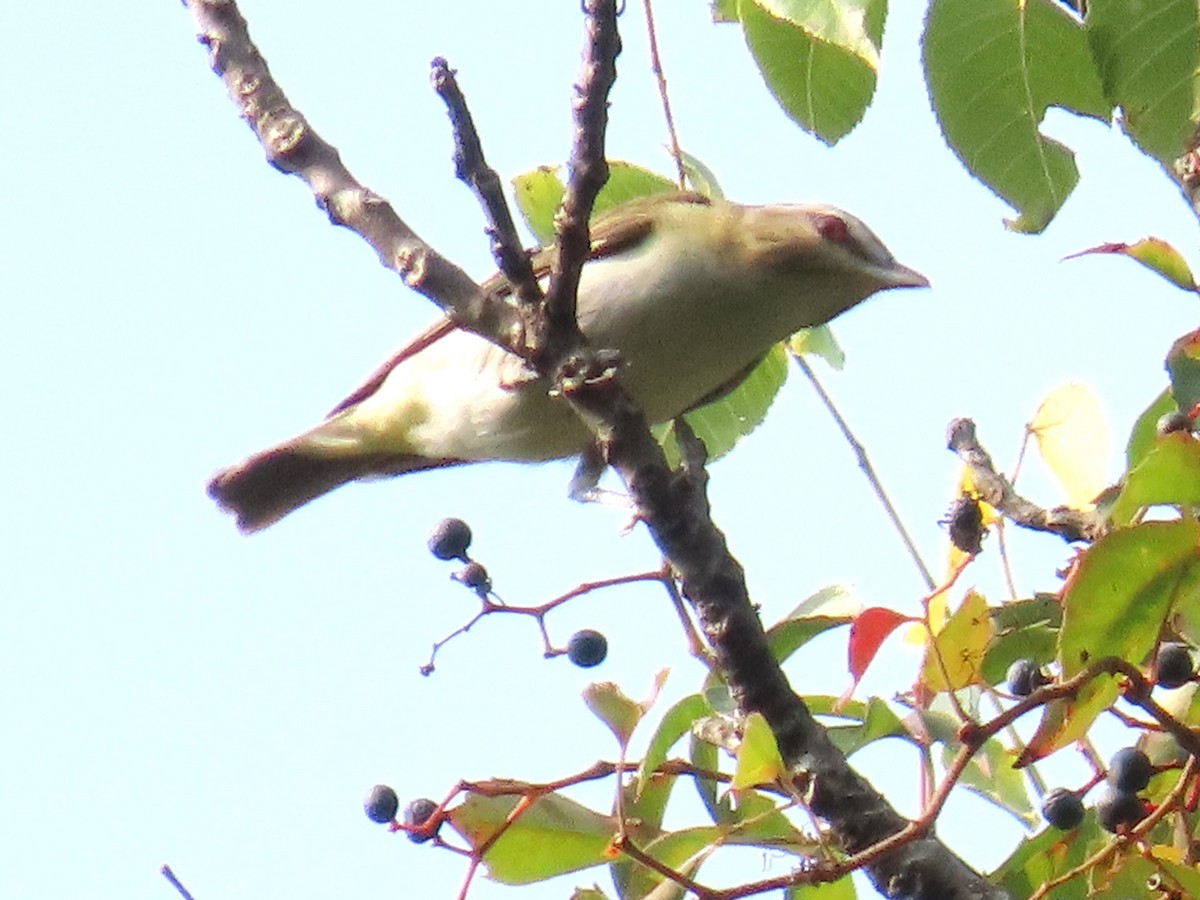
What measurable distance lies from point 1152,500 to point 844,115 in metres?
0.90

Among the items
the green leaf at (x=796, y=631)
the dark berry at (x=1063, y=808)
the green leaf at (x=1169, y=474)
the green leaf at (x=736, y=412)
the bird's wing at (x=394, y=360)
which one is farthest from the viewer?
the bird's wing at (x=394, y=360)

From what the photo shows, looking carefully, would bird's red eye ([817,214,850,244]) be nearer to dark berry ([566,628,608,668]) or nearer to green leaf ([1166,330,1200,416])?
dark berry ([566,628,608,668])

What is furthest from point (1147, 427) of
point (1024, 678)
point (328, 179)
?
point (328, 179)

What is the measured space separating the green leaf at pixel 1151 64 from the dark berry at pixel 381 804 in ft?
4.55

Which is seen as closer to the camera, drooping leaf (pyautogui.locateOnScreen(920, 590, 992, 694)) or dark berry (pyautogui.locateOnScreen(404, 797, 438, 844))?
drooping leaf (pyautogui.locateOnScreen(920, 590, 992, 694))

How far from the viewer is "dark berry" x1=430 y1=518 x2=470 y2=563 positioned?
8.70ft

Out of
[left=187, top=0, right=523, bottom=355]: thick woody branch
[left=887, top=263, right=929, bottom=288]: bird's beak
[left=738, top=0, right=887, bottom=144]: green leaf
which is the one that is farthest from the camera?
[left=887, top=263, right=929, bottom=288]: bird's beak

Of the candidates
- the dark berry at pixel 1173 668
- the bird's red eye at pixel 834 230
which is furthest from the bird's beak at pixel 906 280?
the dark berry at pixel 1173 668

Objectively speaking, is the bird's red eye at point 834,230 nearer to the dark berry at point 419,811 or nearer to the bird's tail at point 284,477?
the bird's tail at point 284,477

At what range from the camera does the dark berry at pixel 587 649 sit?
2.54 m

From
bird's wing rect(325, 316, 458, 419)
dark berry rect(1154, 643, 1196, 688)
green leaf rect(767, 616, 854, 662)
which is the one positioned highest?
bird's wing rect(325, 316, 458, 419)

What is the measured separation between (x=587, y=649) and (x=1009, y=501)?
709 mm

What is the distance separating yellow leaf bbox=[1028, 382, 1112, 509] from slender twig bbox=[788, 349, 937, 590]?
283 millimetres

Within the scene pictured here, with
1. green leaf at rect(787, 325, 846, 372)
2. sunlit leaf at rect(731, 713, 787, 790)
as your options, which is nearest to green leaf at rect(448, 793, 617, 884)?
sunlit leaf at rect(731, 713, 787, 790)
